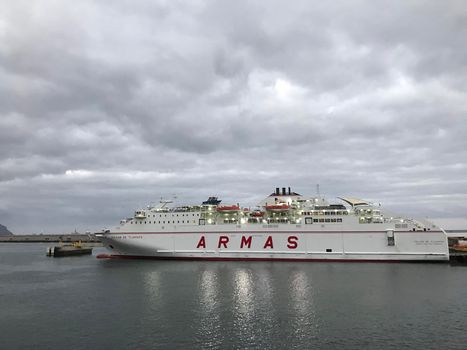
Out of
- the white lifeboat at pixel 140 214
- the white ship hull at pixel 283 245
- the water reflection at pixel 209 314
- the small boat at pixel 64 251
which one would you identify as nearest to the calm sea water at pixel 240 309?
the water reflection at pixel 209 314

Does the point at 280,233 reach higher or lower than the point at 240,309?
higher

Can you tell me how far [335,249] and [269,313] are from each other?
23700mm

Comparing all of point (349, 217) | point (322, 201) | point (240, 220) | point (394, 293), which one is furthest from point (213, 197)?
point (394, 293)

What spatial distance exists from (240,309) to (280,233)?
72.5ft

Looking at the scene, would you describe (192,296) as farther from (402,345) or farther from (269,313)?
(402,345)

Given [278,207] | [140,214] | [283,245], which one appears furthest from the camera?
[140,214]

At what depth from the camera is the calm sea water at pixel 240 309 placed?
17172mm

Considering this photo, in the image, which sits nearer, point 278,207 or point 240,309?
point 240,309

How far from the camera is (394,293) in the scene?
2634 cm

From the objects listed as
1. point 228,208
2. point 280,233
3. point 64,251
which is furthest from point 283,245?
point 64,251

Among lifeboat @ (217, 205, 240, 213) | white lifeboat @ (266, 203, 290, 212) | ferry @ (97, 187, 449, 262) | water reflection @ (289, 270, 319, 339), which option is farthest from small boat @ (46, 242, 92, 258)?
water reflection @ (289, 270, 319, 339)

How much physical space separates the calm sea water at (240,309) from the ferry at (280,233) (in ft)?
15.9

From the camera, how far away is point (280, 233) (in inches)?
1729

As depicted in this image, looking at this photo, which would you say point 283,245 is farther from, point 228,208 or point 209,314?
point 209,314
